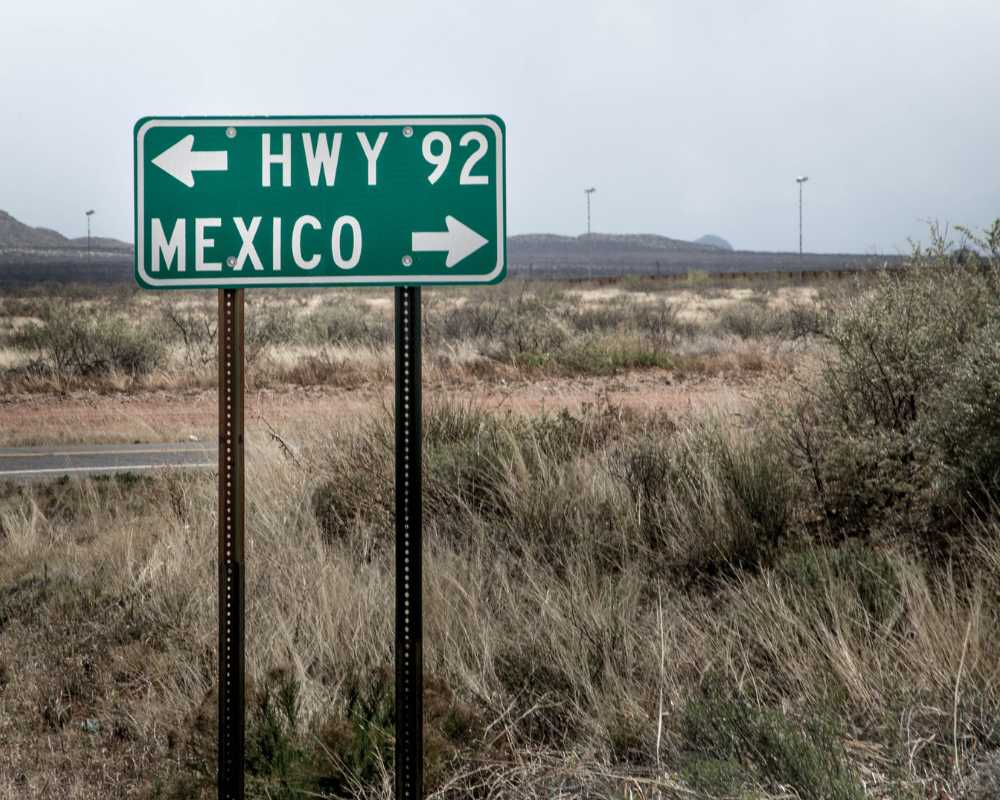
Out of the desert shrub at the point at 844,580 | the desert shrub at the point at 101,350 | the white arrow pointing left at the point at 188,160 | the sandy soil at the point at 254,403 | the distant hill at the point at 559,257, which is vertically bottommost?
the desert shrub at the point at 844,580

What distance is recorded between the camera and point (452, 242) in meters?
3.59

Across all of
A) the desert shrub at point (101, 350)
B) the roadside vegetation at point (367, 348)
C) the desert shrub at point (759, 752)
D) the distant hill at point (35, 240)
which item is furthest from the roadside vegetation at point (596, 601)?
the distant hill at point (35, 240)

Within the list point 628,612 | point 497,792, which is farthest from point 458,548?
point 497,792

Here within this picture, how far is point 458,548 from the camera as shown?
6699mm

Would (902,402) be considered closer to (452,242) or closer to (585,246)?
(452,242)

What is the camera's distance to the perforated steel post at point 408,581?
11.6ft

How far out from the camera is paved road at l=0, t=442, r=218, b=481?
12.3 meters

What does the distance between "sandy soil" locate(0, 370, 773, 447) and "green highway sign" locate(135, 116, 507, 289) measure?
9.83 metres

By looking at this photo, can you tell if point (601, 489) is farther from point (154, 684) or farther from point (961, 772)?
point (961, 772)

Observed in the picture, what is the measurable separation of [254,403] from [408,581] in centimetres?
1412

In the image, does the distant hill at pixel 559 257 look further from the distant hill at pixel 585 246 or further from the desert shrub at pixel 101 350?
the desert shrub at pixel 101 350

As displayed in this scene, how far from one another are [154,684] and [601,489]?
2.82m

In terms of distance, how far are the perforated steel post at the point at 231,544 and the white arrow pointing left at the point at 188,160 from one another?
0.35 m

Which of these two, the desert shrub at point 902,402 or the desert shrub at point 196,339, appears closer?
the desert shrub at point 902,402
